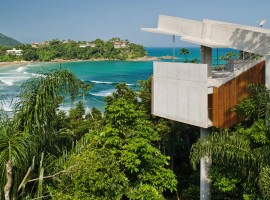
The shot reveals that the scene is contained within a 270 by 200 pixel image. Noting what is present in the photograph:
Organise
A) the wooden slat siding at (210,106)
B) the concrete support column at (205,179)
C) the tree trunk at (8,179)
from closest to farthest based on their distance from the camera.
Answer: the tree trunk at (8,179), the wooden slat siding at (210,106), the concrete support column at (205,179)

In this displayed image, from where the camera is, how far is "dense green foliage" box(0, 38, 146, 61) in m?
94.9

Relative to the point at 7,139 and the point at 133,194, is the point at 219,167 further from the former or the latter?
the point at 7,139

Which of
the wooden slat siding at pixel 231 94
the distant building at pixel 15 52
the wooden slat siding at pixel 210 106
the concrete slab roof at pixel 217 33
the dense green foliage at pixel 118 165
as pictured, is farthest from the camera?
the distant building at pixel 15 52

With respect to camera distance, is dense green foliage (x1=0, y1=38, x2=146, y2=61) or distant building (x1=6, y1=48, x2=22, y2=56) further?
distant building (x1=6, y1=48, x2=22, y2=56)

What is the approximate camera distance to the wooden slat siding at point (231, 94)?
7898 mm

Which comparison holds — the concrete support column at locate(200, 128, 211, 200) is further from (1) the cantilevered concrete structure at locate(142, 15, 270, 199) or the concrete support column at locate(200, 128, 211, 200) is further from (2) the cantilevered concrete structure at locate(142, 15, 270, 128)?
(2) the cantilevered concrete structure at locate(142, 15, 270, 128)

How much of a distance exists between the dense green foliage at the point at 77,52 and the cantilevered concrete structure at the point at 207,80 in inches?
3529

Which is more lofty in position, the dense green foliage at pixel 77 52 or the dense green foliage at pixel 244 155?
the dense green foliage at pixel 77 52

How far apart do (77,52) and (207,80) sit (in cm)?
9673

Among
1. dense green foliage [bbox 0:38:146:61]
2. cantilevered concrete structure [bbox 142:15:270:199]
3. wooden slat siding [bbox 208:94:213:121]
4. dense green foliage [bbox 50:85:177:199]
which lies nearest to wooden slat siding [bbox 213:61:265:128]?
cantilevered concrete structure [bbox 142:15:270:199]

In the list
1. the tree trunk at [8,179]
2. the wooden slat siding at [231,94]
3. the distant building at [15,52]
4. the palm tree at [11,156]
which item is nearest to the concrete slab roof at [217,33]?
the wooden slat siding at [231,94]

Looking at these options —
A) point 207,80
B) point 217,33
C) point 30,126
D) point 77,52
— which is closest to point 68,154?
point 30,126

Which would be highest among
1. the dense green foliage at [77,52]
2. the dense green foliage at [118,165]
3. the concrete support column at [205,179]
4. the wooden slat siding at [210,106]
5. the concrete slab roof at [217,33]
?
the dense green foliage at [77,52]

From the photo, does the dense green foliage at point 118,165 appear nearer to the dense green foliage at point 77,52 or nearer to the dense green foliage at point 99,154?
the dense green foliage at point 99,154
